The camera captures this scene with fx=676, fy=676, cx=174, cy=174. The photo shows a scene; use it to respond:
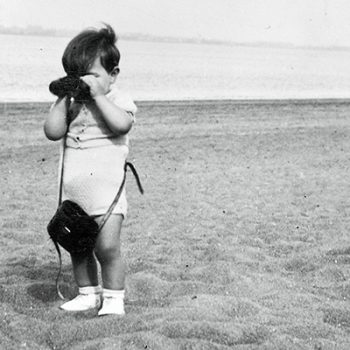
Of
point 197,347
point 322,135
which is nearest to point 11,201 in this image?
point 197,347

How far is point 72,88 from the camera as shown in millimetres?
3299

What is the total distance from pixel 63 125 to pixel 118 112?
11.7 inches

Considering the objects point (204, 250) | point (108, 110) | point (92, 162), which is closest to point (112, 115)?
point (108, 110)

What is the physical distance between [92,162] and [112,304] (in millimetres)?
761

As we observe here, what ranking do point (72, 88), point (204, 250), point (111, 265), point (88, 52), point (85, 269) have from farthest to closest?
1. point (204, 250)
2. point (85, 269)
3. point (111, 265)
4. point (88, 52)
5. point (72, 88)

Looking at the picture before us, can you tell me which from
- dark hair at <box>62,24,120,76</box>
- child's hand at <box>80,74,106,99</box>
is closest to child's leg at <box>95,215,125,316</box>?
child's hand at <box>80,74,106,99</box>

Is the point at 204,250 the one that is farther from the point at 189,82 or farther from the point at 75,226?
the point at 189,82

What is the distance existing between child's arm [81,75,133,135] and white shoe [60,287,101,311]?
944 millimetres

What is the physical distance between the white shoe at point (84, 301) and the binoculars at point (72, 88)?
1.09m

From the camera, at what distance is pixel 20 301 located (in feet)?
12.7

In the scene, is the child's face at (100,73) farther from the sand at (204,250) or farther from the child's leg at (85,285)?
the sand at (204,250)

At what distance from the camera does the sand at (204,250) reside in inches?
132

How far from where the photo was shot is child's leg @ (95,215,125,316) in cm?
344

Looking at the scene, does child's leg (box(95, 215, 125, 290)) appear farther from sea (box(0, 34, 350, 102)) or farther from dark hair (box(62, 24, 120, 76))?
sea (box(0, 34, 350, 102))
